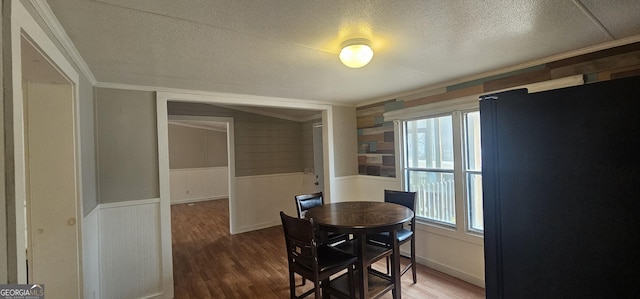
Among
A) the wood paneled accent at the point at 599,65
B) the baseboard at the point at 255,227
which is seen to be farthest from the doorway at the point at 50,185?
the wood paneled accent at the point at 599,65

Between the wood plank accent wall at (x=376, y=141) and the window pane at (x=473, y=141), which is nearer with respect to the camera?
the window pane at (x=473, y=141)

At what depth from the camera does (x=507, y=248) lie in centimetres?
75

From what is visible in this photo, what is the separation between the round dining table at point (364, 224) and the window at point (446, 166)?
77cm

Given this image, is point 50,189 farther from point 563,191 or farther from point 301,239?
point 563,191

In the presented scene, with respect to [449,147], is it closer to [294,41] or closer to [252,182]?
[294,41]

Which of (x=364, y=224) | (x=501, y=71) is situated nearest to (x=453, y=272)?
(x=364, y=224)

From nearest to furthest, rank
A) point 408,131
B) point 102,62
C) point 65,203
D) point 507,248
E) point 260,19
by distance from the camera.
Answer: point 507,248 < point 260,19 < point 65,203 < point 102,62 < point 408,131

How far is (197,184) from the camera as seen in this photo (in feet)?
25.9

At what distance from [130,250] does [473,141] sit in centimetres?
367

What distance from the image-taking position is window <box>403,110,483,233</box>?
2.86 meters

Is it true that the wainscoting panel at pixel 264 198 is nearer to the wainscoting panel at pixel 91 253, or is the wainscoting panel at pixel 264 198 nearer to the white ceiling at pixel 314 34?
the wainscoting panel at pixel 91 253

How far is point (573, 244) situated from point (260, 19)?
59.9 inches

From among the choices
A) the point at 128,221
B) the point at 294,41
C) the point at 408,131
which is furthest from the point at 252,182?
the point at 294,41

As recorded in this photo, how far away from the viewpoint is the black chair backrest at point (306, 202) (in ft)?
10.1
